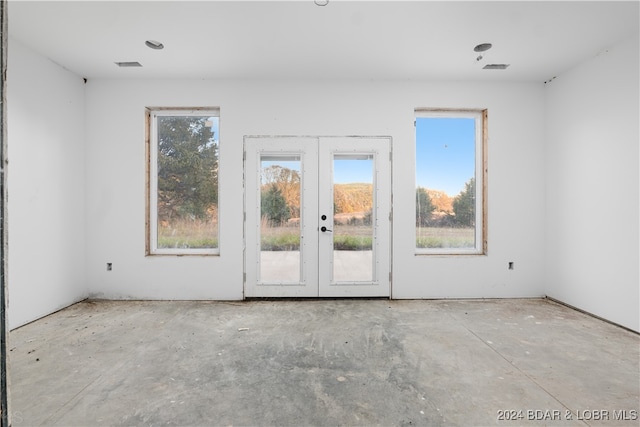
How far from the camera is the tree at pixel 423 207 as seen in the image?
14.5 ft

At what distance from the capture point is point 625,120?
3279 mm

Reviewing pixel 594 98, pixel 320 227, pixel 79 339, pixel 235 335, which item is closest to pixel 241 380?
pixel 235 335

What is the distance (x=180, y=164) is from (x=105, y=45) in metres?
1.60

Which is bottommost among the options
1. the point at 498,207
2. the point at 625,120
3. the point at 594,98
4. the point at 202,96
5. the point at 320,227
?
the point at 320,227

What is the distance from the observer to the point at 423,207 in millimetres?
4434

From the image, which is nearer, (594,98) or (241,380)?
(241,380)

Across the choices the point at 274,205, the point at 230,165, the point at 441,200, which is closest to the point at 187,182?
Answer: the point at 230,165

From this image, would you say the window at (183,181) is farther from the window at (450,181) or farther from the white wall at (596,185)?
the white wall at (596,185)

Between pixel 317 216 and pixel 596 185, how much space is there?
11.2 feet

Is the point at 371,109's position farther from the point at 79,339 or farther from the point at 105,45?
the point at 79,339

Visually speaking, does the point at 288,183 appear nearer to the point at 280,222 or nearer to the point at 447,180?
the point at 280,222

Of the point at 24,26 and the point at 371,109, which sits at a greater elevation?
the point at 24,26

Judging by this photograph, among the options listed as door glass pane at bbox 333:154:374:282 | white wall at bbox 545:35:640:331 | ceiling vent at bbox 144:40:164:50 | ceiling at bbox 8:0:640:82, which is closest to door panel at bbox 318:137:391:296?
door glass pane at bbox 333:154:374:282

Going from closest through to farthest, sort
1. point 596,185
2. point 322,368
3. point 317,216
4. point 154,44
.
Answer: point 322,368 < point 154,44 < point 596,185 < point 317,216
